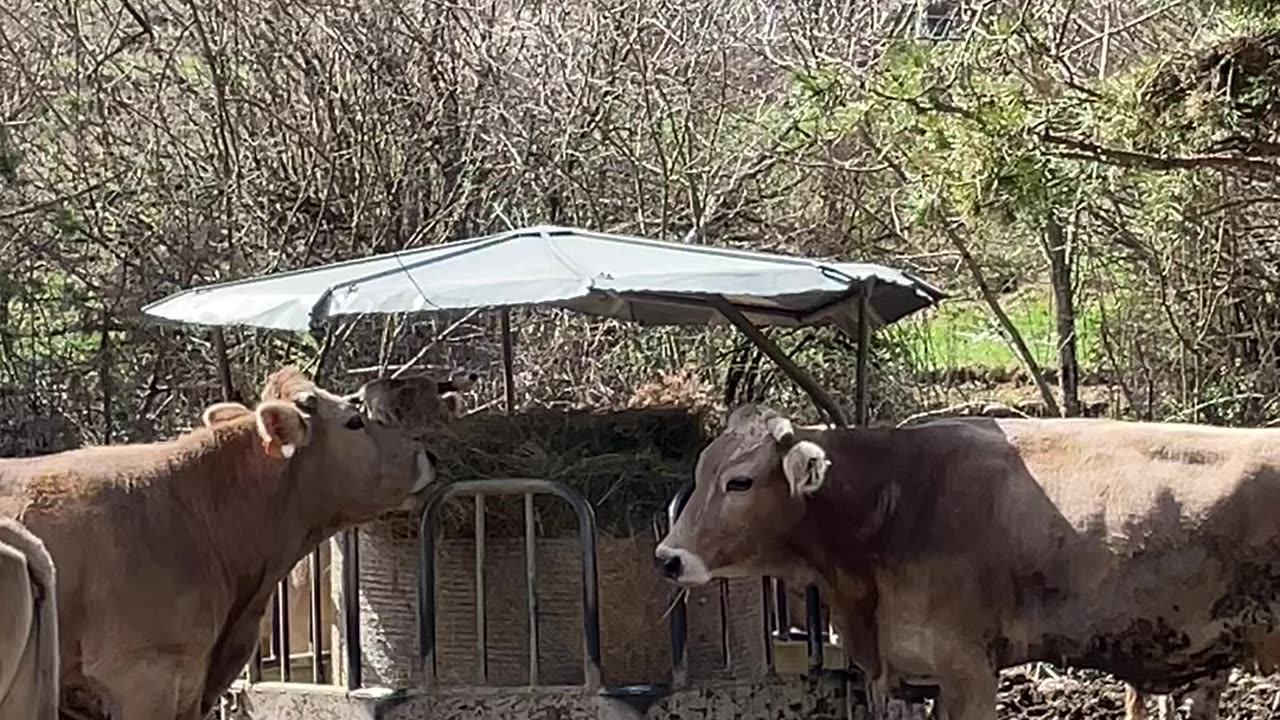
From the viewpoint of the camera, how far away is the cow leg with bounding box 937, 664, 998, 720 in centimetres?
641

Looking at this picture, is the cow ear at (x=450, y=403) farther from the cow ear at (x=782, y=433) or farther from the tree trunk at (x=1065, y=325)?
the tree trunk at (x=1065, y=325)

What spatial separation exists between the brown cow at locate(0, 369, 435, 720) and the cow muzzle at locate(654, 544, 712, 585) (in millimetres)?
1054

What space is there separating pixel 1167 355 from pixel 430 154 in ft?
13.9

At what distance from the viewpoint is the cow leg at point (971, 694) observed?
641 centimetres

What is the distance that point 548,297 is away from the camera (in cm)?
639

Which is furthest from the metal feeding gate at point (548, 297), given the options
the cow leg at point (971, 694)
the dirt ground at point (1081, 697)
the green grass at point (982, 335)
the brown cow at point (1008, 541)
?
the green grass at point (982, 335)

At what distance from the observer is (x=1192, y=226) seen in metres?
8.81

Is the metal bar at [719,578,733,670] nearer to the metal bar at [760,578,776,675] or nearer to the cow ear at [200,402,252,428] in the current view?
the metal bar at [760,578,776,675]

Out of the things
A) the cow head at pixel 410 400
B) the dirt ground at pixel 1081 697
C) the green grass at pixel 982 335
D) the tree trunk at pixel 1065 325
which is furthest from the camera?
the green grass at pixel 982 335

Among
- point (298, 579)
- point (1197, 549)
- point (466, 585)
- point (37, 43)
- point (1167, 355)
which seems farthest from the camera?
point (37, 43)

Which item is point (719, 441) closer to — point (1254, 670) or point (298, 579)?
point (1254, 670)

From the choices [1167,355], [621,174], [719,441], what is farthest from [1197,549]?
[621,174]

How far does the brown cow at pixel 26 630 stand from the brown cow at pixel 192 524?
1.51m

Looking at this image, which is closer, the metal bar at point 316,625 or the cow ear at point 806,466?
the cow ear at point 806,466
